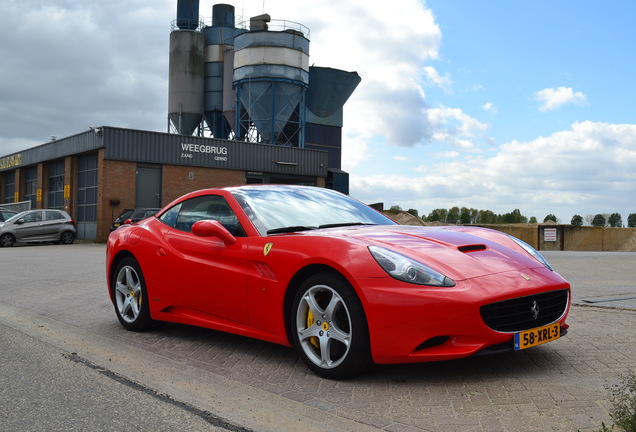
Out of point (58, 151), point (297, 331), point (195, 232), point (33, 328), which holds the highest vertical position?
point (58, 151)

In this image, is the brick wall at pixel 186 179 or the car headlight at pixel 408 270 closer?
the car headlight at pixel 408 270

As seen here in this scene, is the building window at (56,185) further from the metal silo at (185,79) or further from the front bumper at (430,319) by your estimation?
the front bumper at (430,319)

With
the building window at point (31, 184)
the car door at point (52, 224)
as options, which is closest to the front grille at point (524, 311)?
the car door at point (52, 224)

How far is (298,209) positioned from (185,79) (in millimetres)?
51169

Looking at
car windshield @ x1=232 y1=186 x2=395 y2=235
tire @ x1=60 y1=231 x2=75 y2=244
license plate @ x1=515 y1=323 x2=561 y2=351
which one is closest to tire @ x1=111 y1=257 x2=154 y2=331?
car windshield @ x1=232 y1=186 x2=395 y2=235

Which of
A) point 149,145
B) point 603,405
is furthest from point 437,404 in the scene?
point 149,145

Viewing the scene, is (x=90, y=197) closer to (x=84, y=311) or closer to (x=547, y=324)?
(x=84, y=311)

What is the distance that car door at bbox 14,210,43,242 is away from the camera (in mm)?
27141

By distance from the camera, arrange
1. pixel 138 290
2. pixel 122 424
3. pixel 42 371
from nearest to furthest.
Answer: pixel 122 424, pixel 42 371, pixel 138 290

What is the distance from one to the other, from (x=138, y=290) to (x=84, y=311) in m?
1.67

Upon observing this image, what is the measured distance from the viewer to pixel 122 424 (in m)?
3.19

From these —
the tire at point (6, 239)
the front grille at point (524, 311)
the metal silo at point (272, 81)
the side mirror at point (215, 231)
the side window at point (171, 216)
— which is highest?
the metal silo at point (272, 81)

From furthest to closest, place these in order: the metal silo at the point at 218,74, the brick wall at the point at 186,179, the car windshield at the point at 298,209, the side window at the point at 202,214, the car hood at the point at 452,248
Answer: the metal silo at the point at 218,74
the brick wall at the point at 186,179
the side window at the point at 202,214
the car windshield at the point at 298,209
the car hood at the point at 452,248

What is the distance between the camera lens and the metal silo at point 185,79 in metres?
53.3
